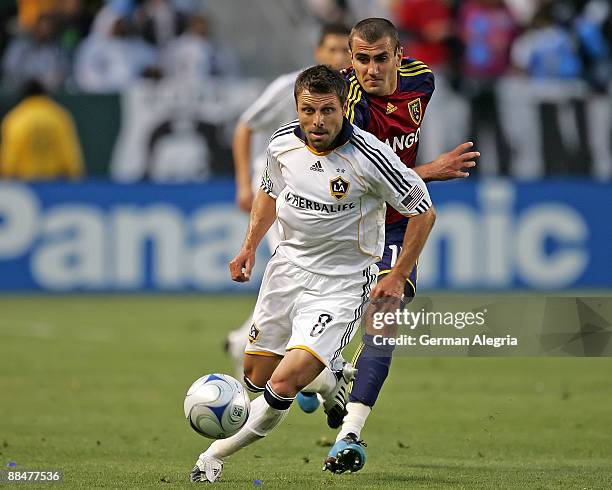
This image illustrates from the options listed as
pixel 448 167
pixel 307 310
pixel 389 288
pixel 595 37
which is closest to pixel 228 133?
pixel 595 37

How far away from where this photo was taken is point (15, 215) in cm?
1602

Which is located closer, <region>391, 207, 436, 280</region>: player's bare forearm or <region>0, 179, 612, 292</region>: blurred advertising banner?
<region>391, 207, 436, 280</region>: player's bare forearm

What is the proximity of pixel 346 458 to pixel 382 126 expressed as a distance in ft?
5.79

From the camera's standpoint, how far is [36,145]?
16.6 meters

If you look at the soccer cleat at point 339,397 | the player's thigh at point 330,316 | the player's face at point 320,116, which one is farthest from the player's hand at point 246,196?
the player's face at point 320,116

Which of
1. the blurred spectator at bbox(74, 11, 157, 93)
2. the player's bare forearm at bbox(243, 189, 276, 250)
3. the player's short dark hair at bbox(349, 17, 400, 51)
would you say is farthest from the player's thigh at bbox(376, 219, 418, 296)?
the blurred spectator at bbox(74, 11, 157, 93)

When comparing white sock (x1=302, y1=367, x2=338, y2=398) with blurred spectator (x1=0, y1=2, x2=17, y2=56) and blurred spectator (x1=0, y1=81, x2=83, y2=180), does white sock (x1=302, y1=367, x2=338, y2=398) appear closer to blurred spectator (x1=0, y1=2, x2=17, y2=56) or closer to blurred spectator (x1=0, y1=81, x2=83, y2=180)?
blurred spectator (x1=0, y1=81, x2=83, y2=180)

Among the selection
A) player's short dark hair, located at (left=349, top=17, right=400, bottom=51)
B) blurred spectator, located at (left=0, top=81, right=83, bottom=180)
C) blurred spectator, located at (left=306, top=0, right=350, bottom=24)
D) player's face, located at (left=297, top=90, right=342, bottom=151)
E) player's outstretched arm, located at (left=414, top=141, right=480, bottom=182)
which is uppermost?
player's short dark hair, located at (left=349, top=17, right=400, bottom=51)

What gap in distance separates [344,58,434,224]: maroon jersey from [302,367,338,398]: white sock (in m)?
1.24

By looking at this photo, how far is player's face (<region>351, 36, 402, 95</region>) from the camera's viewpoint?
22.5 feet

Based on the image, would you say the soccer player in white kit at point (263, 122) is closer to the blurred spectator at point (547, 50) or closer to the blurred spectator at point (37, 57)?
the blurred spectator at point (37, 57)

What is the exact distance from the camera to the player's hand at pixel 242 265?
6.73 meters

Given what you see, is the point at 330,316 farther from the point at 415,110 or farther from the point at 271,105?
the point at 271,105

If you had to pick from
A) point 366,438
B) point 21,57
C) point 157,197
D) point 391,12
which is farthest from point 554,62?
point 366,438
